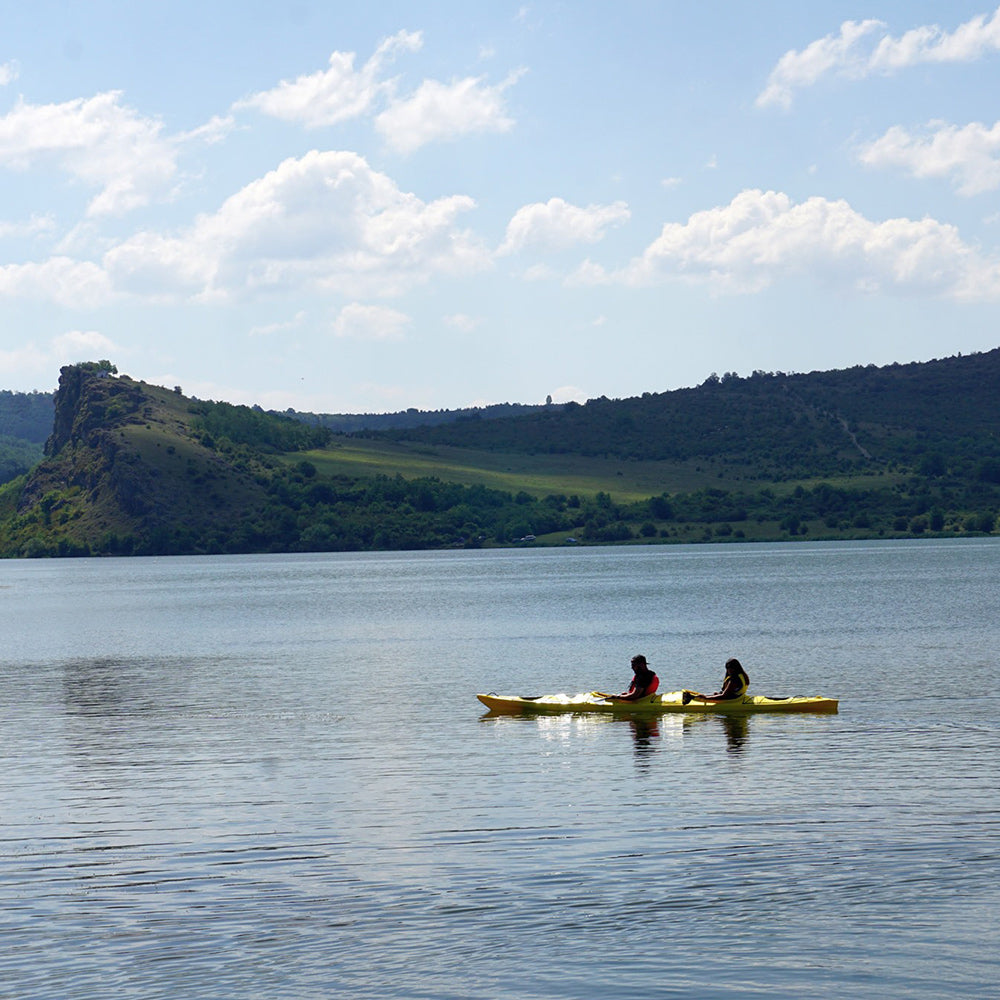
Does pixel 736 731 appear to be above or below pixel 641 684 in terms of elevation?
below

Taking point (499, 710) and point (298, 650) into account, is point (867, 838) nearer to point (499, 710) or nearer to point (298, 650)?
point (499, 710)

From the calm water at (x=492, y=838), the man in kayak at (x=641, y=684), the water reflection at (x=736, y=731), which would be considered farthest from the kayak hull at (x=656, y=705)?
the calm water at (x=492, y=838)

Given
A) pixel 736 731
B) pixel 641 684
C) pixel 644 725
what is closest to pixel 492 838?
pixel 736 731

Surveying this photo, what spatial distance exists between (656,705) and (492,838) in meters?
21.5

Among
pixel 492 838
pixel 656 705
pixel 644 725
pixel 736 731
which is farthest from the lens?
pixel 656 705

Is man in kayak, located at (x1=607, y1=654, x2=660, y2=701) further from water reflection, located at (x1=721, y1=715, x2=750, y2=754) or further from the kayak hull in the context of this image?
water reflection, located at (x1=721, y1=715, x2=750, y2=754)

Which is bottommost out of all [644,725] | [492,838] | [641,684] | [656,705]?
[644,725]

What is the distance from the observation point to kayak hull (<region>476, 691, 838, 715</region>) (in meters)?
49.3

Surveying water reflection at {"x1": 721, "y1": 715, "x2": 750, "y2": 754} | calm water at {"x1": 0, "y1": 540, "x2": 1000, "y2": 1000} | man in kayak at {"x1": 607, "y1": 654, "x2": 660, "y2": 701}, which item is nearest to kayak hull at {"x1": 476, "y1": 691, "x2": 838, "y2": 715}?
man in kayak at {"x1": 607, "y1": 654, "x2": 660, "y2": 701}

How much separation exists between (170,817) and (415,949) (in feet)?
39.9

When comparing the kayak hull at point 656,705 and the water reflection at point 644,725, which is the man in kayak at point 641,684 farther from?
the water reflection at point 644,725

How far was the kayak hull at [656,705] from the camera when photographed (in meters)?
49.3

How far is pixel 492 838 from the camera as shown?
96.6 feet

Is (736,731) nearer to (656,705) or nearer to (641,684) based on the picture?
(656,705)
